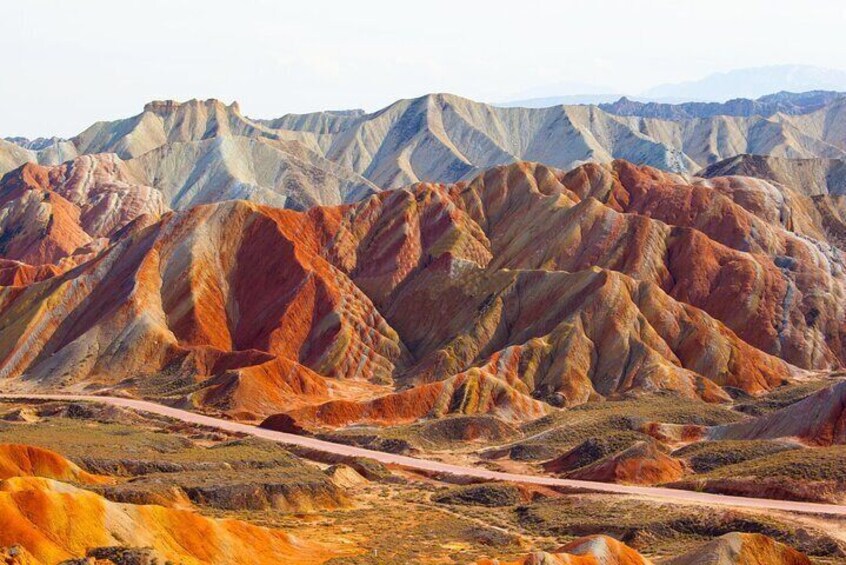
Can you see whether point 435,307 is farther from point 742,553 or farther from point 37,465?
point 742,553

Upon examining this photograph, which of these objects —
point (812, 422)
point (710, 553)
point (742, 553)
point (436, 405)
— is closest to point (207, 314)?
point (436, 405)

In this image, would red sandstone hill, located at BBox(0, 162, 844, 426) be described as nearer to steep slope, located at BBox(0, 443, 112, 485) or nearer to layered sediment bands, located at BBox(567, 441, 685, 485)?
layered sediment bands, located at BBox(567, 441, 685, 485)

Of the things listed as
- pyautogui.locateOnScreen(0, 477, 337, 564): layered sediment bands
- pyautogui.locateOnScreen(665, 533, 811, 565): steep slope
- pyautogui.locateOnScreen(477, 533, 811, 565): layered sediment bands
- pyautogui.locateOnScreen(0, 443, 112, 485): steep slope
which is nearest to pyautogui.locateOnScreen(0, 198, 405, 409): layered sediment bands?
pyautogui.locateOnScreen(0, 443, 112, 485): steep slope

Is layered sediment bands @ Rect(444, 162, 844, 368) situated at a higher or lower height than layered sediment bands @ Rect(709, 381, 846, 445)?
higher

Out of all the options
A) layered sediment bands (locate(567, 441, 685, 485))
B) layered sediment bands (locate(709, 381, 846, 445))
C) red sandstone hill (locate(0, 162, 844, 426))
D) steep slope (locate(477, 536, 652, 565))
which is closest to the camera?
steep slope (locate(477, 536, 652, 565))

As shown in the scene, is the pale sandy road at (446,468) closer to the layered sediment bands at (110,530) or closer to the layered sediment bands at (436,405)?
the layered sediment bands at (436,405)

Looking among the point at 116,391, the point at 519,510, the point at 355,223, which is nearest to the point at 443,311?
the point at 355,223
